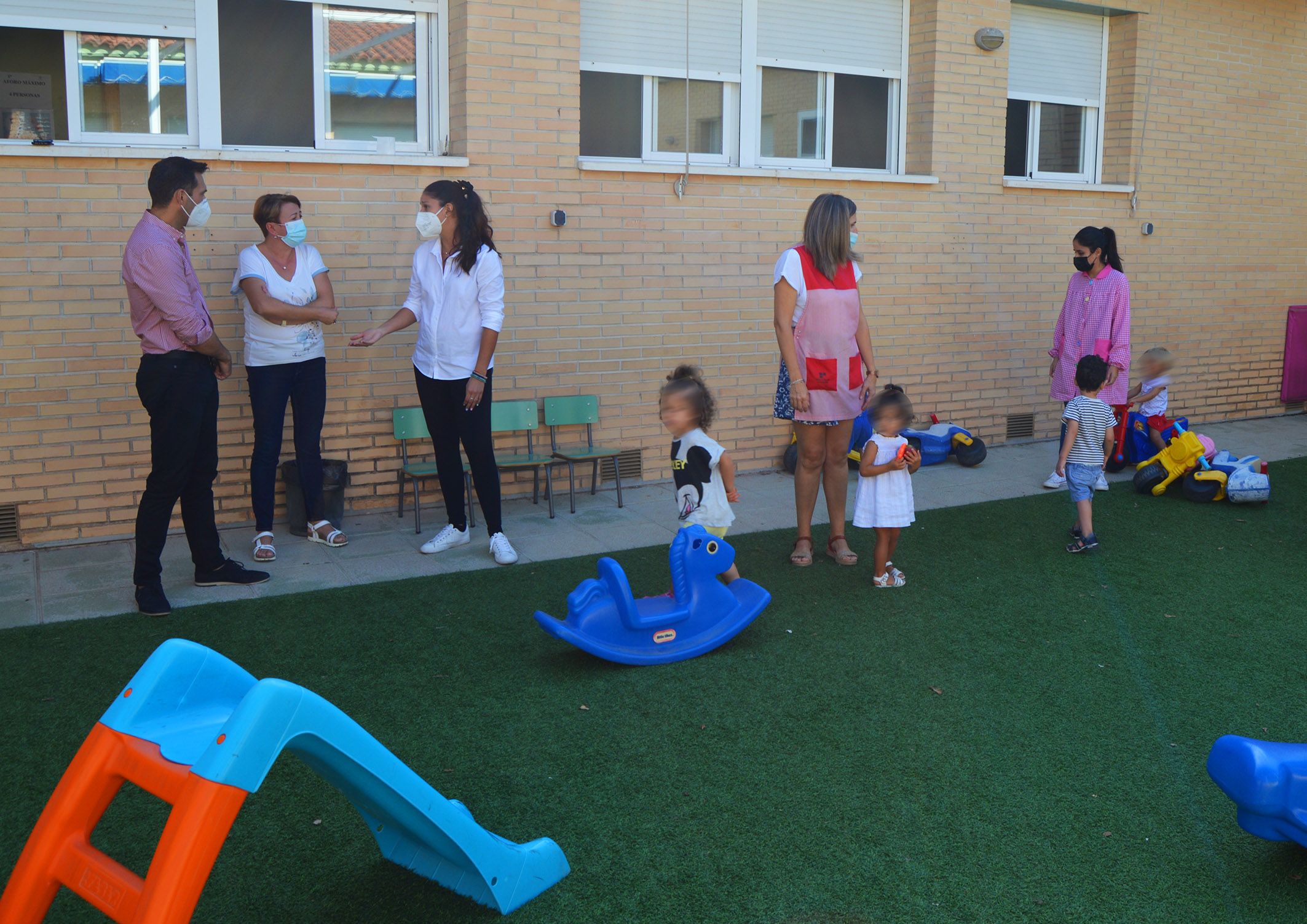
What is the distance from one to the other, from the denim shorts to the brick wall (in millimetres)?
2563

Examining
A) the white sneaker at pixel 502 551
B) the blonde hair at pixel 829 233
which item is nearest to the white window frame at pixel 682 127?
the blonde hair at pixel 829 233

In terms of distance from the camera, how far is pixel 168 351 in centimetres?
489

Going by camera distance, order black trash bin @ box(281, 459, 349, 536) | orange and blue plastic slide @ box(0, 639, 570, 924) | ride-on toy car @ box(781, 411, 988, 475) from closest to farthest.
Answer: orange and blue plastic slide @ box(0, 639, 570, 924) → black trash bin @ box(281, 459, 349, 536) → ride-on toy car @ box(781, 411, 988, 475)

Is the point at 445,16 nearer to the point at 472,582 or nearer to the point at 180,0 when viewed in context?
the point at 180,0

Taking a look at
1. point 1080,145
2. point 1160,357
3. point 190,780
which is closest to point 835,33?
point 1080,145

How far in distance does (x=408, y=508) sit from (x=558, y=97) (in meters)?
2.73

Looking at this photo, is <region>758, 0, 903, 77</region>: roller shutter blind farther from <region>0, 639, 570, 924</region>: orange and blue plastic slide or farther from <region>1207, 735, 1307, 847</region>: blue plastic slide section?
<region>0, 639, 570, 924</region>: orange and blue plastic slide

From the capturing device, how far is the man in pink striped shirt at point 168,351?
479cm

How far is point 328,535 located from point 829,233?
3.11 metres

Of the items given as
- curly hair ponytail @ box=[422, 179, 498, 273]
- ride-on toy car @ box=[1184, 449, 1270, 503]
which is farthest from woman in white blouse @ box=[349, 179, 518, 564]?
ride-on toy car @ box=[1184, 449, 1270, 503]

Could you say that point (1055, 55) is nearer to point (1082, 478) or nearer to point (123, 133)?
point (1082, 478)

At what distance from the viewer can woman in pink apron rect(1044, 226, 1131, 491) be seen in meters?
7.18

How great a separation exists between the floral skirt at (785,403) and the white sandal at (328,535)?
8.10ft

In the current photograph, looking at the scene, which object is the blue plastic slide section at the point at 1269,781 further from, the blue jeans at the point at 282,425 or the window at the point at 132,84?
the window at the point at 132,84
